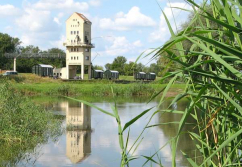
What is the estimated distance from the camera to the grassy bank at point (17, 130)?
34.2ft

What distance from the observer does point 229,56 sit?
2936mm

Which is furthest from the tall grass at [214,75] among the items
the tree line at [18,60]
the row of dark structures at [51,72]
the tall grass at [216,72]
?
the tree line at [18,60]

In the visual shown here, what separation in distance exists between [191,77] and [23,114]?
10.1 m

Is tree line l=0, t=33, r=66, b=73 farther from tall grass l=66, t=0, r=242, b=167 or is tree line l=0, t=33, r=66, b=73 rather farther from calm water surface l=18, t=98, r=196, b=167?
tall grass l=66, t=0, r=242, b=167

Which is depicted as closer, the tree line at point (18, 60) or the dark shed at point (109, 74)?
the dark shed at point (109, 74)

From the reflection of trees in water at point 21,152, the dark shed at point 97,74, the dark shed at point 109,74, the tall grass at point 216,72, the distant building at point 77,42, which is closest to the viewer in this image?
the tall grass at point 216,72

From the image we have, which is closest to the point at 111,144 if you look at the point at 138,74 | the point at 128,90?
the point at 128,90

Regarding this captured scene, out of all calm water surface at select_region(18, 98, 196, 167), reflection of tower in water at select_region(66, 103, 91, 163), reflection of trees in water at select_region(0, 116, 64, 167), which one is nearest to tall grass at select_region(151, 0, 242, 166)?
calm water surface at select_region(18, 98, 196, 167)

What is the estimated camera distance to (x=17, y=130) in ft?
38.8

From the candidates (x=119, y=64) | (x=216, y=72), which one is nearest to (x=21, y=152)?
(x=216, y=72)

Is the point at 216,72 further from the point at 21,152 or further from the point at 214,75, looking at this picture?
the point at 21,152

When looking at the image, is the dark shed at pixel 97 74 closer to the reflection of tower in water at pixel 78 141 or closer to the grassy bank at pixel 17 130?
the reflection of tower in water at pixel 78 141

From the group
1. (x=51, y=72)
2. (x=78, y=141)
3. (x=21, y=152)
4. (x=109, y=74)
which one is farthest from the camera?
(x=109, y=74)

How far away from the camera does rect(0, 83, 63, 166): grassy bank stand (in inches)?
411
